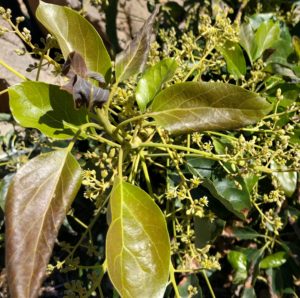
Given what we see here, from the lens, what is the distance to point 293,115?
1.33m

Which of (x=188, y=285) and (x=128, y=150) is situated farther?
(x=188, y=285)

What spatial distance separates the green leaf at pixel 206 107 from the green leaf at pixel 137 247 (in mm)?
169

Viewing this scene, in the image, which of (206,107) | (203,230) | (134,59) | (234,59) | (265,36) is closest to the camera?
(206,107)

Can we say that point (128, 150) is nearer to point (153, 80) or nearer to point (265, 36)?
point (153, 80)

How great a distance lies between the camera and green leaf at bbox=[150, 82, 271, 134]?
0.89 metres

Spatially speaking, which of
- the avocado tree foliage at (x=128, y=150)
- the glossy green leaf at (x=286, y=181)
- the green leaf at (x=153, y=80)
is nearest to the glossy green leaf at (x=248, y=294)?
the avocado tree foliage at (x=128, y=150)

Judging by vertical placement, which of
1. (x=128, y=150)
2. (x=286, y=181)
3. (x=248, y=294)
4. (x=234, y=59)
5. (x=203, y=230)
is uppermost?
(x=234, y=59)

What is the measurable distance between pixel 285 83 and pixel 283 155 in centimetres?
37

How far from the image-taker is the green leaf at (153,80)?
106 cm

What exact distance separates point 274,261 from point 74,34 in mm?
992

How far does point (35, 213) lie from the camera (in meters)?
0.82

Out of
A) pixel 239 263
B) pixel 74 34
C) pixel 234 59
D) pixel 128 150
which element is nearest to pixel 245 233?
pixel 239 263

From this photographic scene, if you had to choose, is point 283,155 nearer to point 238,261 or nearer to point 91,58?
point 91,58

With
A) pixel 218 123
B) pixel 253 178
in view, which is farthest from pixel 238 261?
pixel 218 123
